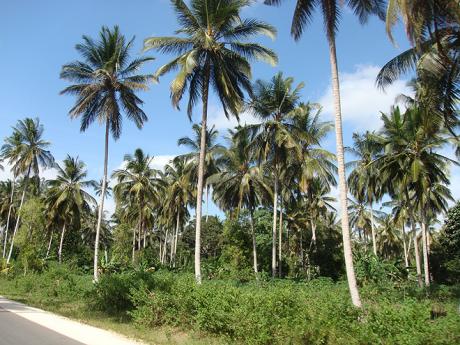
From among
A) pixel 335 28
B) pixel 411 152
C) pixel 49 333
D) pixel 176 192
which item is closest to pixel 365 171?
pixel 411 152

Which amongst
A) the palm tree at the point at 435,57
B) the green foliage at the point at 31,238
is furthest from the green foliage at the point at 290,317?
the green foliage at the point at 31,238

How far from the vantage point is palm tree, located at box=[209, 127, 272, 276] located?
32312 mm

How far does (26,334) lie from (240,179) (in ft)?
77.8

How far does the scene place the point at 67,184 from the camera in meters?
44.6

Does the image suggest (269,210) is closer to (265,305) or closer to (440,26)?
(440,26)

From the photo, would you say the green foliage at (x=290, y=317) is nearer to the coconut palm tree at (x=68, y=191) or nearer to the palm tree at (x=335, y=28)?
the palm tree at (x=335, y=28)

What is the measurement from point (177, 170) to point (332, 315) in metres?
35.4

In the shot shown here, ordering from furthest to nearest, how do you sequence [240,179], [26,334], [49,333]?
[240,179] < [49,333] < [26,334]

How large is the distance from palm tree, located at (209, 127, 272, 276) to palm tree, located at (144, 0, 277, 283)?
12.6 m

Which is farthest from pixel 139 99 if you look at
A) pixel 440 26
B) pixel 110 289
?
pixel 440 26

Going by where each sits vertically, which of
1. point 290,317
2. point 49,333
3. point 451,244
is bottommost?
point 49,333

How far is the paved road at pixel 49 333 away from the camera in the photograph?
9.75 metres

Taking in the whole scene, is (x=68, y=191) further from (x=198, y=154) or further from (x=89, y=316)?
(x=89, y=316)

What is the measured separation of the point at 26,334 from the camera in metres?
10.6
